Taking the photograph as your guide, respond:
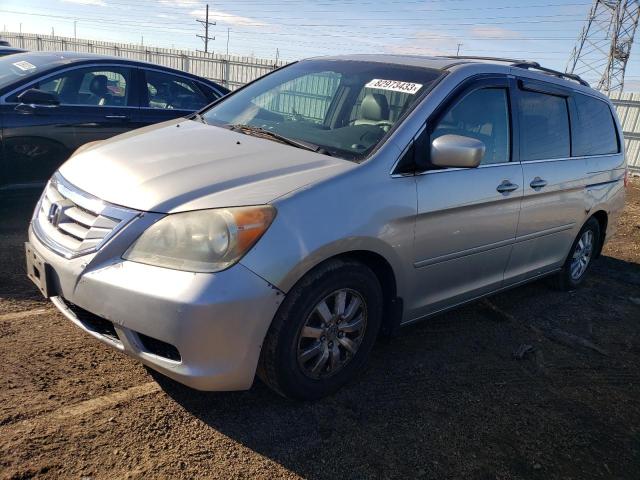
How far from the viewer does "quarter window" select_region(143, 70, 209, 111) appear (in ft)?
19.5

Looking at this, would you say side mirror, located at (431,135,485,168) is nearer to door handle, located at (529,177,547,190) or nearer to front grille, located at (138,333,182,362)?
door handle, located at (529,177,547,190)

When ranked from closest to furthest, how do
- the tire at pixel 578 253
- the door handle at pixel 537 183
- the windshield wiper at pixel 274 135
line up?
1. the windshield wiper at pixel 274 135
2. the door handle at pixel 537 183
3. the tire at pixel 578 253

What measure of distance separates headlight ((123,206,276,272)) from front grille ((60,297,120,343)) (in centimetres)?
37

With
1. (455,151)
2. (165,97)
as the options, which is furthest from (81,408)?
(165,97)

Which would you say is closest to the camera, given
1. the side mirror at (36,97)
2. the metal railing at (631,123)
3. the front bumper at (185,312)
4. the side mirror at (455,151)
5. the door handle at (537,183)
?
the front bumper at (185,312)

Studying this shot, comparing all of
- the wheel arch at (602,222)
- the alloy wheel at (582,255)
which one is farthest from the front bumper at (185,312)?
the wheel arch at (602,222)

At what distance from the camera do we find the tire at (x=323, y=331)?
98.7 inches

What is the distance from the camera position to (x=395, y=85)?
11.0ft

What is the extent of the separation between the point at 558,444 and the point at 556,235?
6.67 feet

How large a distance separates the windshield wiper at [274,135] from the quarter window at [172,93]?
2828 millimetres

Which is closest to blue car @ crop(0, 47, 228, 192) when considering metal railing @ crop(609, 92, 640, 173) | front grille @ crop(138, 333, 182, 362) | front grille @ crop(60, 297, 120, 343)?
front grille @ crop(60, 297, 120, 343)

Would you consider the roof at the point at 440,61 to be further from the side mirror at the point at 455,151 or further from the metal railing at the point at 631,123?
the metal railing at the point at 631,123

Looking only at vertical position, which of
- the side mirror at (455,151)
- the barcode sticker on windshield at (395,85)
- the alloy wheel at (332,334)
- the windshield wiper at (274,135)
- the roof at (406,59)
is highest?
the roof at (406,59)

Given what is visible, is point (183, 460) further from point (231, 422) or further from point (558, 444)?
point (558, 444)
